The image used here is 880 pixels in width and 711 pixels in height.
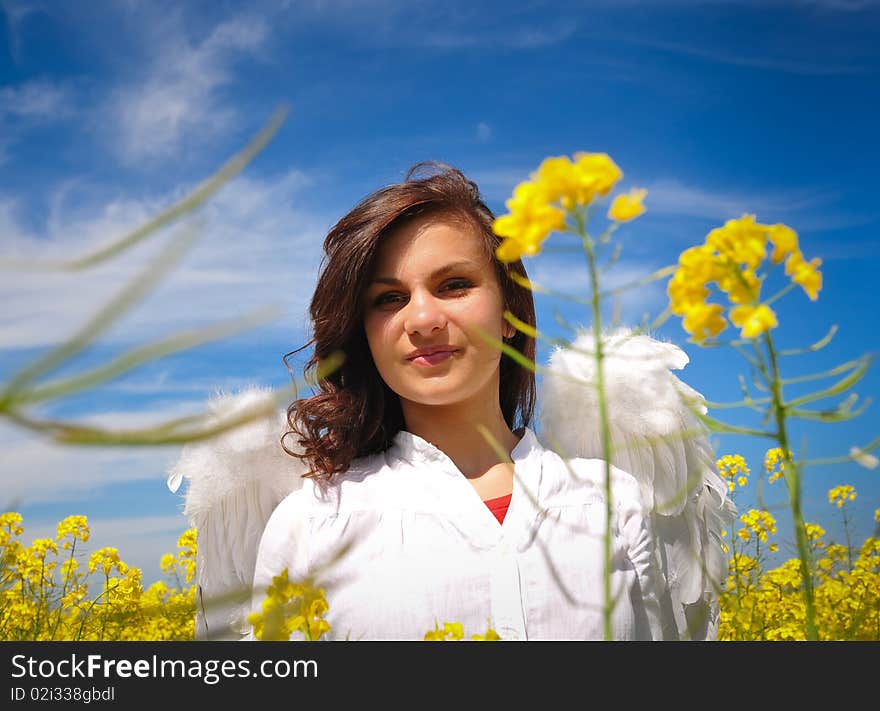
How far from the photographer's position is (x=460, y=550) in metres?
1.67

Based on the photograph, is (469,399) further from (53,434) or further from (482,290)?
(53,434)

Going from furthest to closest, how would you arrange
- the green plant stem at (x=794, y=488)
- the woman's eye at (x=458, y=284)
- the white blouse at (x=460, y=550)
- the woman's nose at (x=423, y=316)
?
the woman's eye at (x=458, y=284), the woman's nose at (x=423, y=316), the white blouse at (x=460, y=550), the green plant stem at (x=794, y=488)

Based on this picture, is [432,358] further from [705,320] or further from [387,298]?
[705,320]

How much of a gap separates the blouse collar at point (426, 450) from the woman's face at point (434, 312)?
97 millimetres

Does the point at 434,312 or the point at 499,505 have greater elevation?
the point at 434,312

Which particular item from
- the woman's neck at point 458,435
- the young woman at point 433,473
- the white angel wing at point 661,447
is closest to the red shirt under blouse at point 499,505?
the young woman at point 433,473

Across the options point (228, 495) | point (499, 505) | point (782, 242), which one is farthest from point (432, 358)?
point (782, 242)

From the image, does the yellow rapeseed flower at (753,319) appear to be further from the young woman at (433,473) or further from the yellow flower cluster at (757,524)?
the yellow flower cluster at (757,524)

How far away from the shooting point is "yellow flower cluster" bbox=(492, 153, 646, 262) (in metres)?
0.60

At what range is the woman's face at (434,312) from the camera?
1767 mm

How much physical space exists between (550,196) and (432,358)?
46.2 inches

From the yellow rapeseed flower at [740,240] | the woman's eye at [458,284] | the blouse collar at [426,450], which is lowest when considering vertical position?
the yellow rapeseed flower at [740,240]
